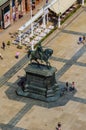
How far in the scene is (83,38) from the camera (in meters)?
99.9

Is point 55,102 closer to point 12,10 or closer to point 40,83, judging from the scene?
point 40,83

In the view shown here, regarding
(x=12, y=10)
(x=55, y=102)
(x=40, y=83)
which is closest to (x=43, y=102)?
(x=55, y=102)

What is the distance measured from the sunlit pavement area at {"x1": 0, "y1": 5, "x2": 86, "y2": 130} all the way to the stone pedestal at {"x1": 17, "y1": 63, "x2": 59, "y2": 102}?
3.38 feet

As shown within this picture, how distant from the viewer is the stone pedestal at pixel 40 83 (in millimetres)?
80000

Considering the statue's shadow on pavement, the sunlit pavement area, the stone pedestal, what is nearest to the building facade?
the sunlit pavement area

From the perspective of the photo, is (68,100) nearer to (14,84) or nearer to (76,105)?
(76,105)

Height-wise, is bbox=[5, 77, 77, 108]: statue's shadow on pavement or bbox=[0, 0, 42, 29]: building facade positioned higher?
bbox=[0, 0, 42, 29]: building facade

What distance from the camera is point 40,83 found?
80938 millimetres

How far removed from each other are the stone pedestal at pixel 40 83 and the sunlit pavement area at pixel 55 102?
3.38ft

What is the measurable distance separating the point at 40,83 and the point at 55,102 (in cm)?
364

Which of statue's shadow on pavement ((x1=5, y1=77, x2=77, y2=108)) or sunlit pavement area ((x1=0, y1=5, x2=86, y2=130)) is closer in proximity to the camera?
sunlit pavement area ((x1=0, y1=5, x2=86, y2=130))

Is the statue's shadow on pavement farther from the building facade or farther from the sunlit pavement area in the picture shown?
the building facade

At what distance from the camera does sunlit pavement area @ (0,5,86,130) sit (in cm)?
7500

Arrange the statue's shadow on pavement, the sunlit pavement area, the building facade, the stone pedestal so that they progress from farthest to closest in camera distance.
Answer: the building facade → the stone pedestal → the statue's shadow on pavement → the sunlit pavement area
